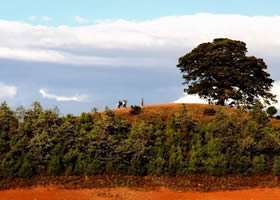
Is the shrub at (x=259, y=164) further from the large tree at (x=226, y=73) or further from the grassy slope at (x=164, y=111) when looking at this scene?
the large tree at (x=226, y=73)

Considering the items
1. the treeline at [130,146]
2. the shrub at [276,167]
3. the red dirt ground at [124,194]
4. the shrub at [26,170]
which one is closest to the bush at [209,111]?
the treeline at [130,146]

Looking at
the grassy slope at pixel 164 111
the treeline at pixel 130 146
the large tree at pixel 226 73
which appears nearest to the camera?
the treeline at pixel 130 146

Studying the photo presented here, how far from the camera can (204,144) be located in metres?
35.9

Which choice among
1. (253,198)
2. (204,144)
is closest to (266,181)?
(253,198)

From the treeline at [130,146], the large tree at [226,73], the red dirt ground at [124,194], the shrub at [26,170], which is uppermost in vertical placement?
the large tree at [226,73]

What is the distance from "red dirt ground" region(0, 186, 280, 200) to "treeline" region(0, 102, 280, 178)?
2.73 meters

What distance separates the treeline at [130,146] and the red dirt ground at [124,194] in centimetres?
273

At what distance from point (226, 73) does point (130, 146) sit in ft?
88.7

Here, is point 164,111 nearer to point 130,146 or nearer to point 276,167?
point 130,146

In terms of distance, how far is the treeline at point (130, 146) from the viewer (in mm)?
32375

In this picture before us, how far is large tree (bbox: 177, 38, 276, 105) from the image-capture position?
187 feet

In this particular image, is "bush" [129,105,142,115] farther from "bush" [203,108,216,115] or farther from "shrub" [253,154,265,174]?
"shrub" [253,154,265,174]

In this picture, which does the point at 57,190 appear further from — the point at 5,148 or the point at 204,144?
the point at 204,144

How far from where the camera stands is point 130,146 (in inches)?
1332
